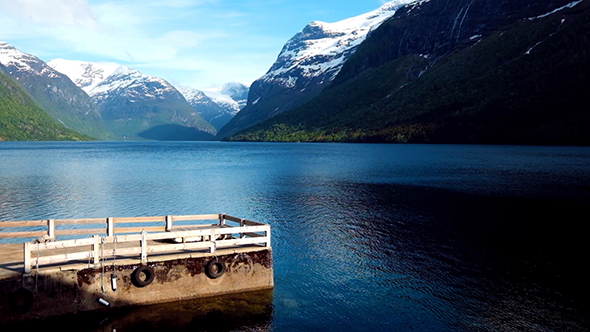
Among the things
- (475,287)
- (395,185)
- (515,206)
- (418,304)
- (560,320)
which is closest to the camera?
(560,320)

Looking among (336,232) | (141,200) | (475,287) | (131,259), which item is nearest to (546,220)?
(336,232)

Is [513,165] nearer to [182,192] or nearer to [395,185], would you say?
[395,185]

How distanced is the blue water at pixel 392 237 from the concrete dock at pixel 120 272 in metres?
1.32

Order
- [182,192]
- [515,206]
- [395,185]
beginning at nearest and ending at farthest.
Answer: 1. [515,206]
2. [182,192]
3. [395,185]

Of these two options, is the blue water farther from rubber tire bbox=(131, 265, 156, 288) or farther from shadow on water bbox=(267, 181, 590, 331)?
rubber tire bbox=(131, 265, 156, 288)

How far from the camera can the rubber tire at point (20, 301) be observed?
768 inches

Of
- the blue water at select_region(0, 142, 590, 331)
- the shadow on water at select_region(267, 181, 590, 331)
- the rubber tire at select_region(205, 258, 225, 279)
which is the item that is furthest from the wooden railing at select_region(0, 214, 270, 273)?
the shadow on water at select_region(267, 181, 590, 331)

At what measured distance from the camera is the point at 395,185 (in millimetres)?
75875

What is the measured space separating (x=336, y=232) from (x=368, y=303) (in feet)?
55.4

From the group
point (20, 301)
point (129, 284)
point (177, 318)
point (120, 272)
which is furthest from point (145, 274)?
point (20, 301)

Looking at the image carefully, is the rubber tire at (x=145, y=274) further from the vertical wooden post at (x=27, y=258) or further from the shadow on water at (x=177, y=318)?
the vertical wooden post at (x=27, y=258)

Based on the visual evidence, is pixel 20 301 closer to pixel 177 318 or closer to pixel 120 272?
pixel 120 272

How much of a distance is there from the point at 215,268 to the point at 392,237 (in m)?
19.4

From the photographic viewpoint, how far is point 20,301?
1970cm
